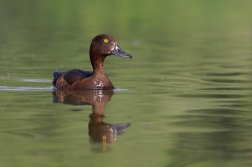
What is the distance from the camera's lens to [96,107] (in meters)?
10.9

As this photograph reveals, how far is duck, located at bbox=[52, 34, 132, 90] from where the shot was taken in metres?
12.8

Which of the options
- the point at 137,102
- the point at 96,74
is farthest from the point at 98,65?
the point at 137,102

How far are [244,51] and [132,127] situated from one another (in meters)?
11.2

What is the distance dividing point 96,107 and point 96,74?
202 centimetres

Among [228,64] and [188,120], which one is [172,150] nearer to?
[188,120]

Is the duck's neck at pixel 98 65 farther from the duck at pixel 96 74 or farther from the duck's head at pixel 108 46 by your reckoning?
the duck's head at pixel 108 46

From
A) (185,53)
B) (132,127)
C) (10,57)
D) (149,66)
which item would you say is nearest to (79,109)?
(132,127)

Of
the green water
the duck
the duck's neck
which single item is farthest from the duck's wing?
the green water

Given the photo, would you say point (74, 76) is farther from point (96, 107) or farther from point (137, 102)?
point (96, 107)

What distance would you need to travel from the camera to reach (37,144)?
27.0 feet

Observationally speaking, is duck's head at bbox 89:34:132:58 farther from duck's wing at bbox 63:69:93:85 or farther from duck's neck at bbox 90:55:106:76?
duck's wing at bbox 63:69:93:85

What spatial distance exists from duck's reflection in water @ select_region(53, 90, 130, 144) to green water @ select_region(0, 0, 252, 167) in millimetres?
23

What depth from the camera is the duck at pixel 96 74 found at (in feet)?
42.0

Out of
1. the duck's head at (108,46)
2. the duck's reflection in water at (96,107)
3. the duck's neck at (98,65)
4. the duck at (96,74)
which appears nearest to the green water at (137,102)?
the duck's reflection in water at (96,107)
